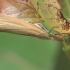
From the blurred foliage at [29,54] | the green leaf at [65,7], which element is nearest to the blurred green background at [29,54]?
the blurred foliage at [29,54]

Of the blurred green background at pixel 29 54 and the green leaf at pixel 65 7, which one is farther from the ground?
the green leaf at pixel 65 7

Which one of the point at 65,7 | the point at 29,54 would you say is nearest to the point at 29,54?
the point at 29,54

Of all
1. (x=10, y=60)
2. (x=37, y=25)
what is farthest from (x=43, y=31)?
(x=10, y=60)

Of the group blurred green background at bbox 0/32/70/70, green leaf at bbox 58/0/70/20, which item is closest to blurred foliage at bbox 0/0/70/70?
blurred green background at bbox 0/32/70/70

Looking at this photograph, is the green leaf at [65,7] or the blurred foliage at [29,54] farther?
the blurred foliage at [29,54]

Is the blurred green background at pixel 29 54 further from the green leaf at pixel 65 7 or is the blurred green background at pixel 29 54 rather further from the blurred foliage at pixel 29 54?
the green leaf at pixel 65 7

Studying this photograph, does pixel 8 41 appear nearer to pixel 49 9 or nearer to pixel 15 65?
pixel 15 65

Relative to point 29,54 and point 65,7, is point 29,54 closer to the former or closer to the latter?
point 29,54

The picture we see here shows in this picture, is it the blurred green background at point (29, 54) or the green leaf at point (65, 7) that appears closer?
the green leaf at point (65, 7)

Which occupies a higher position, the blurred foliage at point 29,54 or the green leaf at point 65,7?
the green leaf at point 65,7
